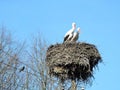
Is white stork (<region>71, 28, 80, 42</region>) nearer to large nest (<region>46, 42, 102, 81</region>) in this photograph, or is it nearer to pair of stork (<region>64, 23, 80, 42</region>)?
pair of stork (<region>64, 23, 80, 42</region>)

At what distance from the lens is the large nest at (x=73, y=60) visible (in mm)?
10922

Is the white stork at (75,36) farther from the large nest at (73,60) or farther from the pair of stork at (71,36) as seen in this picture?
the large nest at (73,60)

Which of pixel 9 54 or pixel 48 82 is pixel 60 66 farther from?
pixel 9 54

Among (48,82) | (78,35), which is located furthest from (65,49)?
(48,82)

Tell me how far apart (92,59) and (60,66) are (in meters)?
0.90

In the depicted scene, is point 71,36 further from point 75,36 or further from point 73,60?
point 73,60

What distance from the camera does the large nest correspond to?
1092 centimetres

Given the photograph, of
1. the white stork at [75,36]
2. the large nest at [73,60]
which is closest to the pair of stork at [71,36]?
the white stork at [75,36]

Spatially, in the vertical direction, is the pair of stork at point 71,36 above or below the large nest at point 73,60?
above

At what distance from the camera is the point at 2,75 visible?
→ 16.9 meters

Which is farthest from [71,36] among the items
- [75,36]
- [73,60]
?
[73,60]

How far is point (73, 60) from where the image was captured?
10.9 meters

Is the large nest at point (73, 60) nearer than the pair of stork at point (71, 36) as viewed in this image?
Yes

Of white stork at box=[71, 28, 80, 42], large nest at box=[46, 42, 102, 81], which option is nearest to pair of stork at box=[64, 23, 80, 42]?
white stork at box=[71, 28, 80, 42]
